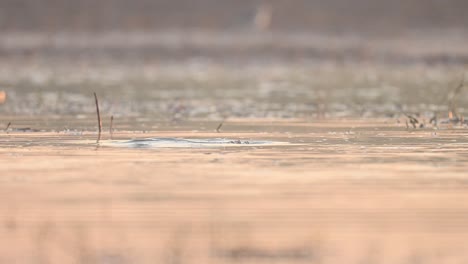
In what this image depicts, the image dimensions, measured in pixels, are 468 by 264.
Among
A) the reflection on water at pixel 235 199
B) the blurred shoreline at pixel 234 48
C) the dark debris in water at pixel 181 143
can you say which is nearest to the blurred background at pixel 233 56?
the blurred shoreline at pixel 234 48

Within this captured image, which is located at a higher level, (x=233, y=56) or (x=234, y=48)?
(x=234, y=48)

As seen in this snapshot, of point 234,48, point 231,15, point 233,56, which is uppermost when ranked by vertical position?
point 231,15

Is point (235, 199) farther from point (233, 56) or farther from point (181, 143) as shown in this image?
point (233, 56)

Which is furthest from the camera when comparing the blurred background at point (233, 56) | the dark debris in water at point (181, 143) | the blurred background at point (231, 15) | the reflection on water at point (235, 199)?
the blurred background at point (231, 15)

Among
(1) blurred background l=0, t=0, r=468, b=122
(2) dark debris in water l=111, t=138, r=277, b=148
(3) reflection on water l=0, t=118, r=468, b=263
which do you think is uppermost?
(1) blurred background l=0, t=0, r=468, b=122

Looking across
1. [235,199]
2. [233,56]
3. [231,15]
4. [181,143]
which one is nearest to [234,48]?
[233,56]

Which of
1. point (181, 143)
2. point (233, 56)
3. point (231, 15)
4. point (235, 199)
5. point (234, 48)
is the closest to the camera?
point (235, 199)

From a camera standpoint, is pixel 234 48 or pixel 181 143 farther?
pixel 234 48

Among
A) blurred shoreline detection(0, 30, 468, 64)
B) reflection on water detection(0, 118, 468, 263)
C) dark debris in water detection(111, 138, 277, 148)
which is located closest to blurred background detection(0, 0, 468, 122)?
blurred shoreline detection(0, 30, 468, 64)

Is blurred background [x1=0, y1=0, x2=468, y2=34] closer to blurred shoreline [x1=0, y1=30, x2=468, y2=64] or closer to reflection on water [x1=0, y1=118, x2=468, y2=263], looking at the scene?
blurred shoreline [x1=0, y1=30, x2=468, y2=64]

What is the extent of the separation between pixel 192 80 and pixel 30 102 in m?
8.82

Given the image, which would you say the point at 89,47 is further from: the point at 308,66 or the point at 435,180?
the point at 435,180

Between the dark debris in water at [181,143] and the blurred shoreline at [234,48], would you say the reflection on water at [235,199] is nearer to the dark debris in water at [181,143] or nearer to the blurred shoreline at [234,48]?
the dark debris in water at [181,143]

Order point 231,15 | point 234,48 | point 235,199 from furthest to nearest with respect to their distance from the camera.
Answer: point 231,15, point 234,48, point 235,199
